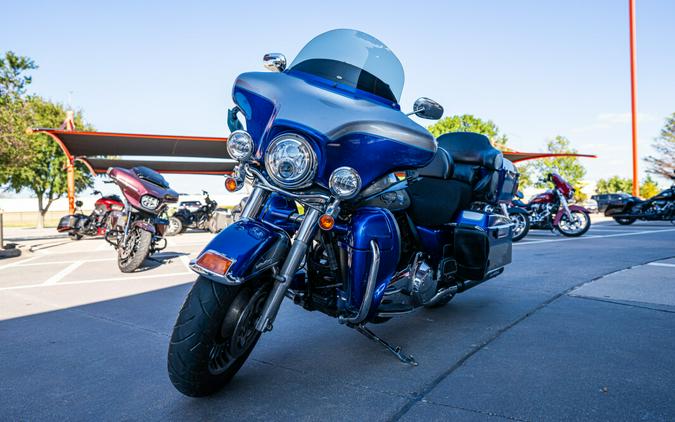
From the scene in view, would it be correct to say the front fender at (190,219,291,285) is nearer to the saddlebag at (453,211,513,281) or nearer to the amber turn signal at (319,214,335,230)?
the amber turn signal at (319,214,335,230)

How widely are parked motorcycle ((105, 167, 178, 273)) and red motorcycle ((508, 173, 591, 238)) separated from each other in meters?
7.32

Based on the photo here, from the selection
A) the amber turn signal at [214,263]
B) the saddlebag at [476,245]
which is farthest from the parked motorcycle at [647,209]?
the amber turn signal at [214,263]

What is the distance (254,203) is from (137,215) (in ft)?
15.2

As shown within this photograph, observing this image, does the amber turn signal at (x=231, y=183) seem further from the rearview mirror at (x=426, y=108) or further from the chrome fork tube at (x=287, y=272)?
the rearview mirror at (x=426, y=108)

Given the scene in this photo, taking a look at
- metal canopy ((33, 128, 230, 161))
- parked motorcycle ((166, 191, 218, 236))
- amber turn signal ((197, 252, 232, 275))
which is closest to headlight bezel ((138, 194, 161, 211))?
amber turn signal ((197, 252, 232, 275))

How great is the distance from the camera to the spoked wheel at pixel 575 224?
10766 mm

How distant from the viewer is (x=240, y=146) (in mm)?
2357

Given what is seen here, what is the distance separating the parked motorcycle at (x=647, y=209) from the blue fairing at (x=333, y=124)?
50.8 feet

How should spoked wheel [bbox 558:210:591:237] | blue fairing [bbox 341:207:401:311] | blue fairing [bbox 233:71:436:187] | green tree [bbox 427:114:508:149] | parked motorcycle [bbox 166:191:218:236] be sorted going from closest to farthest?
blue fairing [bbox 233:71:436:187] < blue fairing [bbox 341:207:401:311] < spoked wheel [bbox 558:210:591:237] < parked motorcycle [bbox 166:191:218:236] < green tree [bbox 427:114:508:149]

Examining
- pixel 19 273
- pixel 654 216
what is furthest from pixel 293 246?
pixel 654 216

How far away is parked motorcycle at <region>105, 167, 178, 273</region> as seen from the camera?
630 cm

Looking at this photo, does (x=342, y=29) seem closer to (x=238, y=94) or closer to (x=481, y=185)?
(x=238, y=94)

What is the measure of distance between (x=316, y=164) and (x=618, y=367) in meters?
2.03

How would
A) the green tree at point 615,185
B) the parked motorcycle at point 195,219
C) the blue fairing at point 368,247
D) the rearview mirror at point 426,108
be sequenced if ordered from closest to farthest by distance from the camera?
the blue fairing at point 368,247 → the rearview mirror at point 426,108 → the parked motorcycle at point 195,219 → the green tree at point 615,185
